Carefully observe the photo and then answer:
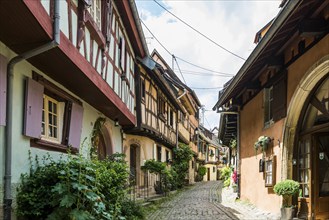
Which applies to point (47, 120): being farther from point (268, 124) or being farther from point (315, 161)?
point (268, 124)

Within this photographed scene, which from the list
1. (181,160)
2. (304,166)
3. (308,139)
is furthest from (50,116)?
(181,160)

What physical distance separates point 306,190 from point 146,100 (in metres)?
8.27

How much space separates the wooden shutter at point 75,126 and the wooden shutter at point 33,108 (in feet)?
5.71

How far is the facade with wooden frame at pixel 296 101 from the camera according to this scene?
6.59 m

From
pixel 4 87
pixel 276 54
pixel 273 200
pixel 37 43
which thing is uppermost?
pixel 276 54

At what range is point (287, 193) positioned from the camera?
309 inches

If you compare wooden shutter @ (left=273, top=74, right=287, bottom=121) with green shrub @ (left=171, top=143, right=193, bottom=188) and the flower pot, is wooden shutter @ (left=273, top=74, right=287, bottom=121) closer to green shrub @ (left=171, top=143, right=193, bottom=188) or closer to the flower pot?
the flower pot

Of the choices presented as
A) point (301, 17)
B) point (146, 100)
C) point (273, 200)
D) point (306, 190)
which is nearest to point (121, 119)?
point (146, 100)

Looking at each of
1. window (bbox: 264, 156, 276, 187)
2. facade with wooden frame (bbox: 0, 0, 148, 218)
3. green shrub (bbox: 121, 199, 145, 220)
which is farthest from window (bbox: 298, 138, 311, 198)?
facade with wooden frame (bbox: 0, 0, 148, 218)

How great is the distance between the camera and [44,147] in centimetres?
627

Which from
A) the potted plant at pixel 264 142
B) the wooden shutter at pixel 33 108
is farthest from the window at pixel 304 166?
the wooden shutter at pixel 33 108

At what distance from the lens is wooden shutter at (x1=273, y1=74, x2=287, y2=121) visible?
866 centimetres

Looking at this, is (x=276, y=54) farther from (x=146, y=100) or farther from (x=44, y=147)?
(x=146, y=100)

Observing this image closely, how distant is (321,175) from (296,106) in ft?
5.12
